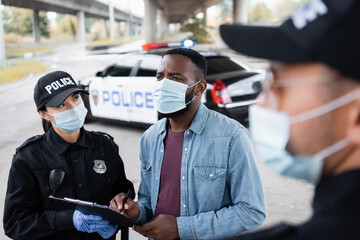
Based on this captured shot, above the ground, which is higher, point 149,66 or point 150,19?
point 150,19

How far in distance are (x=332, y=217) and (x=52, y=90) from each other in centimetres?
204

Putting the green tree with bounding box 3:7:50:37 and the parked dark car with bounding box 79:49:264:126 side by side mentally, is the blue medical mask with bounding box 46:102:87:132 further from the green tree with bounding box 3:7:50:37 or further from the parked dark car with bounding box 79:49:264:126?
the green tree with bounding box 3:7:50:37

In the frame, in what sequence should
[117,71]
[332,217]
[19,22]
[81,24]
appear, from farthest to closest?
[19,22]
[81,24]
[117,71]
[332,217]

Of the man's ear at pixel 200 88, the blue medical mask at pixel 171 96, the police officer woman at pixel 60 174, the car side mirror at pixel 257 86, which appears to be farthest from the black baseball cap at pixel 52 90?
the car side mirror at pixel 257 86

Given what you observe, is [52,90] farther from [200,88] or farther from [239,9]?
[239,9]

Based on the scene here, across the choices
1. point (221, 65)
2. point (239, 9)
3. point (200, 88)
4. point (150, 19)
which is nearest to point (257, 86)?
point (221, 65)

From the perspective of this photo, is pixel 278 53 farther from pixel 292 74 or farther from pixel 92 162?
pixel 92 162

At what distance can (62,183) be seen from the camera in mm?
2254

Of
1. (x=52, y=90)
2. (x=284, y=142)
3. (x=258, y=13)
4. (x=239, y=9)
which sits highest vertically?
(x=258, y=13)

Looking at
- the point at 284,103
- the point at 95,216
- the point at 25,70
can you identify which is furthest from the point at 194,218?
the point at 25,70

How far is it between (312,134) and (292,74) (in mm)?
150

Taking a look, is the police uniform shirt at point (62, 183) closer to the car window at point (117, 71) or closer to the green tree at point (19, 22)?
the car window at point (117, 71)

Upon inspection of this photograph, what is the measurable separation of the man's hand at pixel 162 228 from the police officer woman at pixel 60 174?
0.93 feet

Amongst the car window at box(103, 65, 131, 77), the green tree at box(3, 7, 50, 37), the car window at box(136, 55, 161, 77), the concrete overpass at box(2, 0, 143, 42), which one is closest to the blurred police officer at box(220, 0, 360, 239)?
the car window at box(136, 55, 161, 77)
